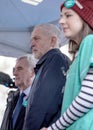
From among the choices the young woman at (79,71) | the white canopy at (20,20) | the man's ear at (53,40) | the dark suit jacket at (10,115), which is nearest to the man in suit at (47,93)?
the man's ear at (53,40)

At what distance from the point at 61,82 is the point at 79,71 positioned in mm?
500

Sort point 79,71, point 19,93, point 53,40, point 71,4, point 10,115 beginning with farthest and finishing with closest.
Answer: point 19,93
point 10,115
point 53,40
point 71,4
point 79,71

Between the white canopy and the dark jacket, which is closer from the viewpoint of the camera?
the dark jacket

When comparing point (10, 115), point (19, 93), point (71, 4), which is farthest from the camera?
point (19, 93)

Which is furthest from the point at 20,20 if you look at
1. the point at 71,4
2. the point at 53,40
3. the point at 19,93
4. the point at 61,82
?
the point at 71,4

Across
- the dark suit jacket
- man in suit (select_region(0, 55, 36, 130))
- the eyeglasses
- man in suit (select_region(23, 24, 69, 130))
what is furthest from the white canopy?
the eyeglasses

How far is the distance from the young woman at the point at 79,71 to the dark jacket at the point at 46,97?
0.35 m

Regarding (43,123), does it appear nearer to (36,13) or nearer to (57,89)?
(57,89)

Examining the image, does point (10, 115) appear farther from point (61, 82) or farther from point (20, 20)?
point (20, 20)

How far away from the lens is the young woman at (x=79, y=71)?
1101 mm

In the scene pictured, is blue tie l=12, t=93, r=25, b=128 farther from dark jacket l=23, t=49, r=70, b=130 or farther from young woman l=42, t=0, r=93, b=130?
young woman l=42, t=0, r=93, b=130

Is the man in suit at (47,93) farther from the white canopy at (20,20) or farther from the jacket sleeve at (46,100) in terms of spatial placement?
the white canopy at (20,20)

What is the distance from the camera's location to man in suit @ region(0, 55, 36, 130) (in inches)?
88.4

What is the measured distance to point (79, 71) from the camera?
1.16 metres
